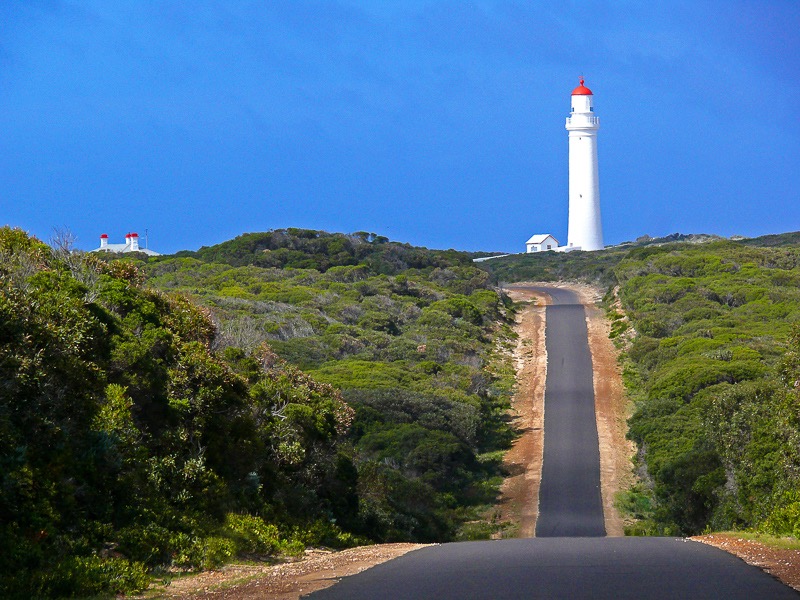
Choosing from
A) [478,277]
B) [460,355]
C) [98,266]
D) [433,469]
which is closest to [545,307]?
[478,277]

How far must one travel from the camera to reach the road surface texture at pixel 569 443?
24.3 m

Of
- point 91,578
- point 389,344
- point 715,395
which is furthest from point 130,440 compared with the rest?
point 389,344

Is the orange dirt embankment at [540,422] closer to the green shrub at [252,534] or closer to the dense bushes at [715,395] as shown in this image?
the dense bushes at [715,395]

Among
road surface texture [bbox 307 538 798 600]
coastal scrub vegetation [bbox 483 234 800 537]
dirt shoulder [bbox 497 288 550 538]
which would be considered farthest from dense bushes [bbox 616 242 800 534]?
road surface texture [bbox 307 538 798 600]

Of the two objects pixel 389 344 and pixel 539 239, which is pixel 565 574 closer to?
pixel 389 344

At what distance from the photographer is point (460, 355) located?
42906 millimetres

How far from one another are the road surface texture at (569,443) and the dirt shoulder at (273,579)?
1064 cm

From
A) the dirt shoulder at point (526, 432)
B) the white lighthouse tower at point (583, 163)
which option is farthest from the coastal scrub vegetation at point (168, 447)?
the white lighthouse tower at point (583, 163)

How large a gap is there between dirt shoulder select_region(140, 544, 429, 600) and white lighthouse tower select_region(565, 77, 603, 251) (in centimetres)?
7581

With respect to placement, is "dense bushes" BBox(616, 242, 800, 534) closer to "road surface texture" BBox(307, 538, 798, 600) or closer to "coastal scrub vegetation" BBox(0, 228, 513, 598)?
"road surface texture" BBox(307, 538, 798, 600)

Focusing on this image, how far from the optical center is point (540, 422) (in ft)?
115

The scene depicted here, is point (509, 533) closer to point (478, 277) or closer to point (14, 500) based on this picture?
point (14, 500)

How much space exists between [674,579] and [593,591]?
1009 millimetres

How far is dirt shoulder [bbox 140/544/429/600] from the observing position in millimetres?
9359
